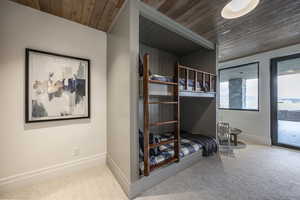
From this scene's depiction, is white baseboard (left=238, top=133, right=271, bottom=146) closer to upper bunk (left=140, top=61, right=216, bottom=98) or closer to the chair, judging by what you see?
the chair

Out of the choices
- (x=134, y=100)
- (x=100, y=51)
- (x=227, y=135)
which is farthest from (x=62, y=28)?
(x=227, y=135)

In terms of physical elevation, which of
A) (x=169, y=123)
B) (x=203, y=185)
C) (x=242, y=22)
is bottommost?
(x=203, y=185)

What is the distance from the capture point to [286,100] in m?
3.47

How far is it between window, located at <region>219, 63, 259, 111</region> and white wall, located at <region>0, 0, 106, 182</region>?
14.3 feet

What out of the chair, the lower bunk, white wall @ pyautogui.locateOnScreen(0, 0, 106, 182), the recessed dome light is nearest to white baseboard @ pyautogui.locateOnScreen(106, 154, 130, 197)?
the lower bunk

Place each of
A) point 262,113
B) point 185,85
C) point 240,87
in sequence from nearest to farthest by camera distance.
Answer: point 185,85 → point 262,113 → point 240,87

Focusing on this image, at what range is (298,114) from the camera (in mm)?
3338

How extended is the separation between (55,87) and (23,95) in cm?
40

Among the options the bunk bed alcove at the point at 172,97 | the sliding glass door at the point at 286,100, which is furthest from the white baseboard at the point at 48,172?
the sliding glass door at the point at 286,100

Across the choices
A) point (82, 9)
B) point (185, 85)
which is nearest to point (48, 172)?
point (82, 9)

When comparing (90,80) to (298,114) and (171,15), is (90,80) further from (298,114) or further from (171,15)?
(298,114)

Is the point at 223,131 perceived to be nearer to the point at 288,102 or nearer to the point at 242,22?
the point at 288,102

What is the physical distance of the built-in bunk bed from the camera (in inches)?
69.5

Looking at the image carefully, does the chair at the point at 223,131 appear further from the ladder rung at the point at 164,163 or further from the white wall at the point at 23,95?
the white wall at the point at 23,95
